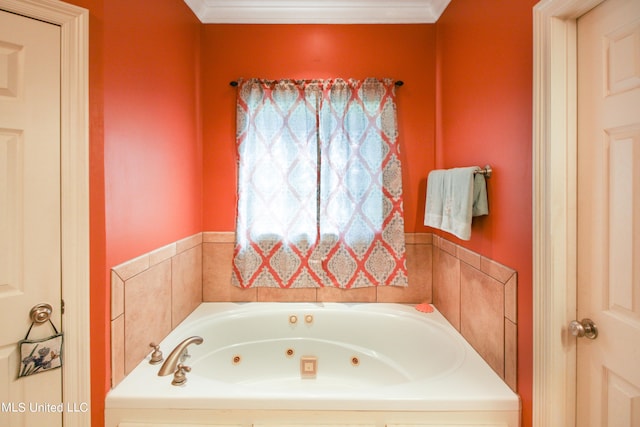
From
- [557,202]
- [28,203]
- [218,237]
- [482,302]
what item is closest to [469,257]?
[482,302]

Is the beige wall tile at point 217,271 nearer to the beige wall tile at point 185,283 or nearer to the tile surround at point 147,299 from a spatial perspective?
the beige wall tile at point 185,283

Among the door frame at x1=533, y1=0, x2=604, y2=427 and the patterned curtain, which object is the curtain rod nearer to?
the patterned curtain

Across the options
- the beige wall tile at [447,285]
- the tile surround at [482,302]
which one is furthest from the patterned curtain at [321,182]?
the tile surround at [482,302]

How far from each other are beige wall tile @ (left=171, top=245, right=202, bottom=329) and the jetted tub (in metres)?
0.08

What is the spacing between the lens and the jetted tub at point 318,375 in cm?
119

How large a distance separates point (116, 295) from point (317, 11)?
2.04 m

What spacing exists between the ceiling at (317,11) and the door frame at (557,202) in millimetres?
1172

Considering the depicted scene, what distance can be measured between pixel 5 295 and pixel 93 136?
0.63 meters

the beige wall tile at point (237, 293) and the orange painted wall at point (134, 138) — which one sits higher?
the orange painted wall at point (134, 138)

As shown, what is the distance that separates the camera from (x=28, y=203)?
1.08 metres

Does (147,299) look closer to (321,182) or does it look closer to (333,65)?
(321,182)

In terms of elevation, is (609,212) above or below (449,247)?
above

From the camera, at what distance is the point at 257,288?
2.15m

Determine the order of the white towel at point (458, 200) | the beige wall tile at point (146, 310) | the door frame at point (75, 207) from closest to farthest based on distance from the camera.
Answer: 1. the door frame at point (75, 207)
2. the beige wall tile at point (146, 310)
3. the white towel at point (458, 200)
